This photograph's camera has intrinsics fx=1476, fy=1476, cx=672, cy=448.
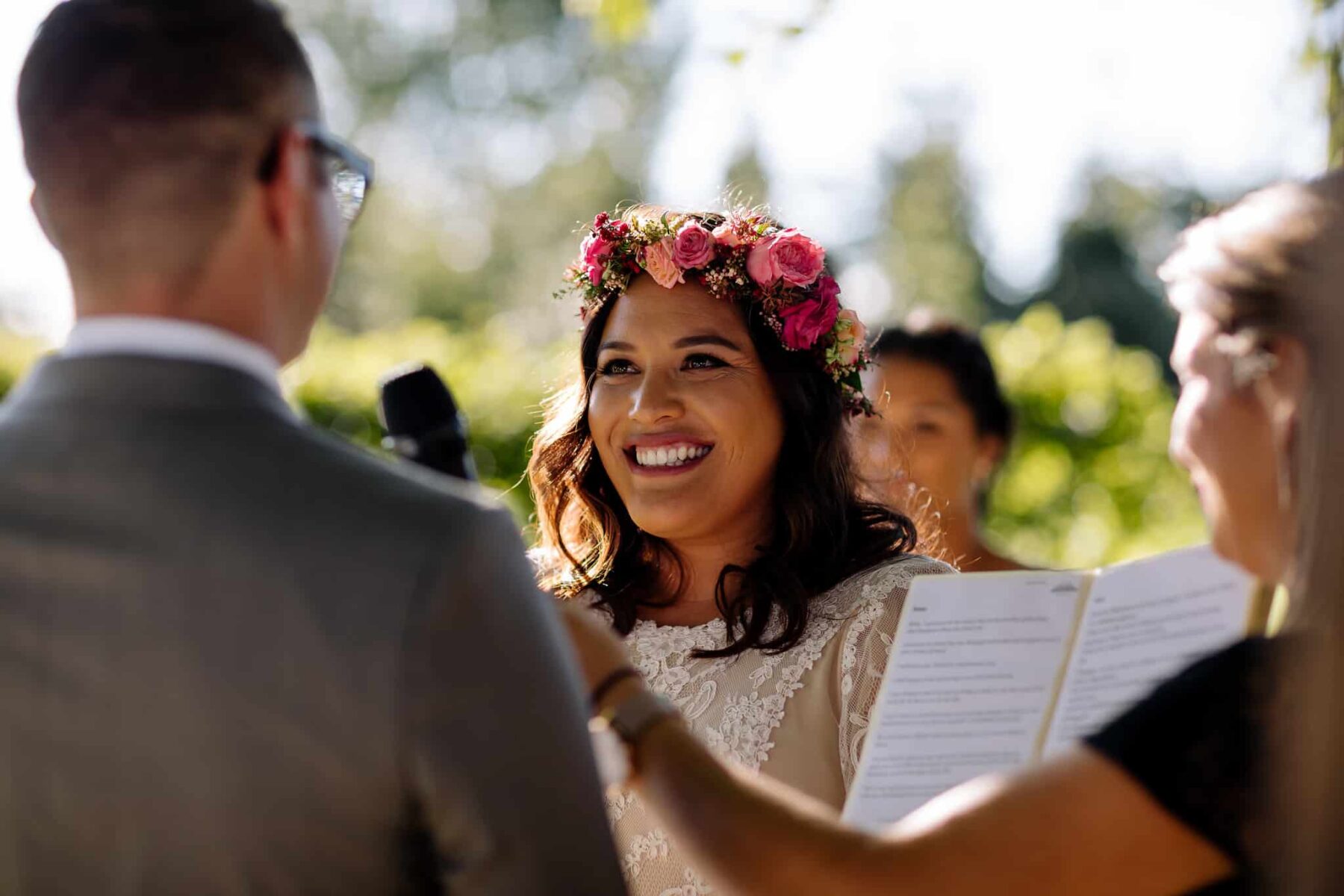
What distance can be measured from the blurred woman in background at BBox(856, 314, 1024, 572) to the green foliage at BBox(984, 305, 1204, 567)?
13.3 ft

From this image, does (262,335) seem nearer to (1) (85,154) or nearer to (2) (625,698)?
(1) (85,154)

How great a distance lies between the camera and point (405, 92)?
35.2 m

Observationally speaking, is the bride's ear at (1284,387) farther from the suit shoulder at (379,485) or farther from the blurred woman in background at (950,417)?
the blurred woman in background at (950,417)

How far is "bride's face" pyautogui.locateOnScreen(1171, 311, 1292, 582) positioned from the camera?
1940 mm

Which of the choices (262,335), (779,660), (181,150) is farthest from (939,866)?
(779,660)

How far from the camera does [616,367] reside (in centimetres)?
404

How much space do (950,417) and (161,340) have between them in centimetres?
464

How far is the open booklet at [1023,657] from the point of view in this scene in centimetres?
223

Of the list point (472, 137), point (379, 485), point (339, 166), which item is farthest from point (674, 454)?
point (472, 137)

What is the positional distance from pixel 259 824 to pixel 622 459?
2265 mm

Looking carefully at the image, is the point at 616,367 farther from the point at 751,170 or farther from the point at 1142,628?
the point at 751,170

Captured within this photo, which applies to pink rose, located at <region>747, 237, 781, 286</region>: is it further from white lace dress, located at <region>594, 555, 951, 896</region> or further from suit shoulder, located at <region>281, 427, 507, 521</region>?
suit shoulder, located at <region>281, 427, 507, 521</region>

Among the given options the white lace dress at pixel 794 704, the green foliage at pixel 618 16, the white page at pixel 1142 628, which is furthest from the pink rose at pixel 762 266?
the white page at pixel 1142 628

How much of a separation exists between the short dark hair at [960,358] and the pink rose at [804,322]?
2.24m
